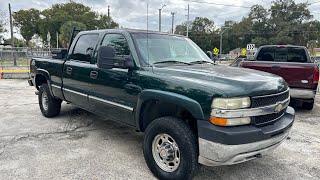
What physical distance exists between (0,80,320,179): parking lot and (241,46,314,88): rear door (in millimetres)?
1014

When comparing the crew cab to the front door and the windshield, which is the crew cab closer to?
the windshield

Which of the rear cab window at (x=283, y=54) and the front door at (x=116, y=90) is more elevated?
the rear cab window at (x=283, y=54)

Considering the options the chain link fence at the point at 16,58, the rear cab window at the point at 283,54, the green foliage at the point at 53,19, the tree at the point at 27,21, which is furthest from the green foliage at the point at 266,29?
the rear cab window at the point at 283,54

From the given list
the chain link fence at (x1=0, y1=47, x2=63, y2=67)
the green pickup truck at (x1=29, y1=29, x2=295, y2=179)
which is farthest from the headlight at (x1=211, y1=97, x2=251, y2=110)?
Result: the chain link fence at (x1=0, y1=47, x2=63, y2=67)

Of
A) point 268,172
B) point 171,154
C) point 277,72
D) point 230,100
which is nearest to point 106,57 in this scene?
point 171,154

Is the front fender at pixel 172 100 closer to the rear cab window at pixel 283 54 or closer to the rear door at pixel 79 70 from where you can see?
the rear door at pixel 79 70

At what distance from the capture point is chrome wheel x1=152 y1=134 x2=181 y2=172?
3.43 meters

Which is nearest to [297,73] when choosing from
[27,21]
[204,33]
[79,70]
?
[79,70]

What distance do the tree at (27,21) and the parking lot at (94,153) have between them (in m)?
73.6

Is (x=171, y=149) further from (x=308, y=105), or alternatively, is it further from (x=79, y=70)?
(x=308, y=105)

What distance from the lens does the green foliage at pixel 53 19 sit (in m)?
70.8

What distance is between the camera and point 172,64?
13.4 feet

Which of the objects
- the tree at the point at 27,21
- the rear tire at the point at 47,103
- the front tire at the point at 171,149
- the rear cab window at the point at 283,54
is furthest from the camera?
the tree at the point at 27,21

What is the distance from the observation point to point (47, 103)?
646 cm
